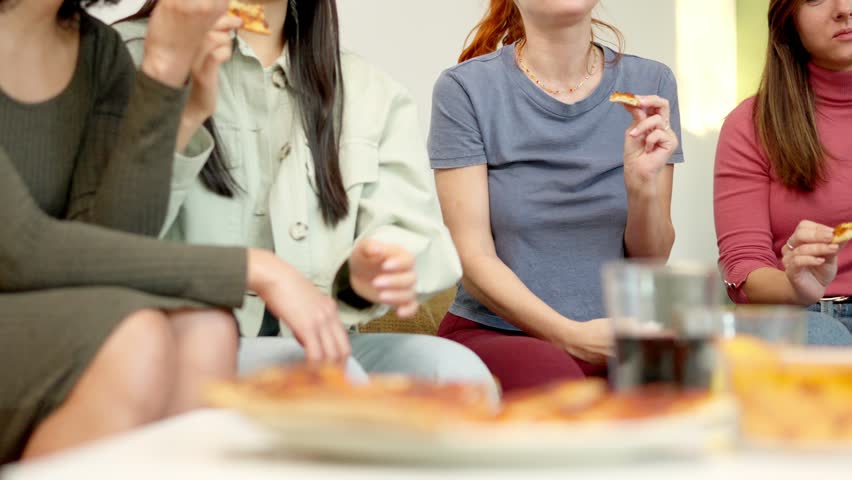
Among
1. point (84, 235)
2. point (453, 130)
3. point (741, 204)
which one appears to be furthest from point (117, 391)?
point (741, 204)

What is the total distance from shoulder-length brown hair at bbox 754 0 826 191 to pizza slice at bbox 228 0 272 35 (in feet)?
3.52

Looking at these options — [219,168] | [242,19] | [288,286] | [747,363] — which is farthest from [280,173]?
[747,363]

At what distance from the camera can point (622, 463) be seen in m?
0.67

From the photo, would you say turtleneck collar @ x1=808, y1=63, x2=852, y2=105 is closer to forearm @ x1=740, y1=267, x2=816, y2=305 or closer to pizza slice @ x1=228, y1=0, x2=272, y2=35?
forearm @ x1=740, y1=267, x2=816, y2=305

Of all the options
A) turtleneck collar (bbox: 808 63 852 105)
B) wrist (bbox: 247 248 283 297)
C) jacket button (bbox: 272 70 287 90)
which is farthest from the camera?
turtleneck collar (bbox: 808 63 852 105)

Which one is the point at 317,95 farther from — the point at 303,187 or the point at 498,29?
the point at 498,29

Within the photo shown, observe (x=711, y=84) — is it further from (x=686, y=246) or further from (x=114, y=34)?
(x=114, y=34)

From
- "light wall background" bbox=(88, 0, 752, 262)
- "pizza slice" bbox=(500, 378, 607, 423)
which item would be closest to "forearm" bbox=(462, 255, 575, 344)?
"pizza slice" bbox=(500, 378, 607, 423)

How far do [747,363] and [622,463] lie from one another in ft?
0.54

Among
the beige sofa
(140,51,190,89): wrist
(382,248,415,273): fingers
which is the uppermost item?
(140,51,190,89): wrist

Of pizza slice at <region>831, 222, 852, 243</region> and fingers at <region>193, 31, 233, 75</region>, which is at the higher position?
fingers at <region>193, 31, 233, 75</region>

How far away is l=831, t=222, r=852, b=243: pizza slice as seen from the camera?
6.07ft

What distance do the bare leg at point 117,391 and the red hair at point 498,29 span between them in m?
1.31

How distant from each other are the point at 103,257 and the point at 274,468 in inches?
22.3
